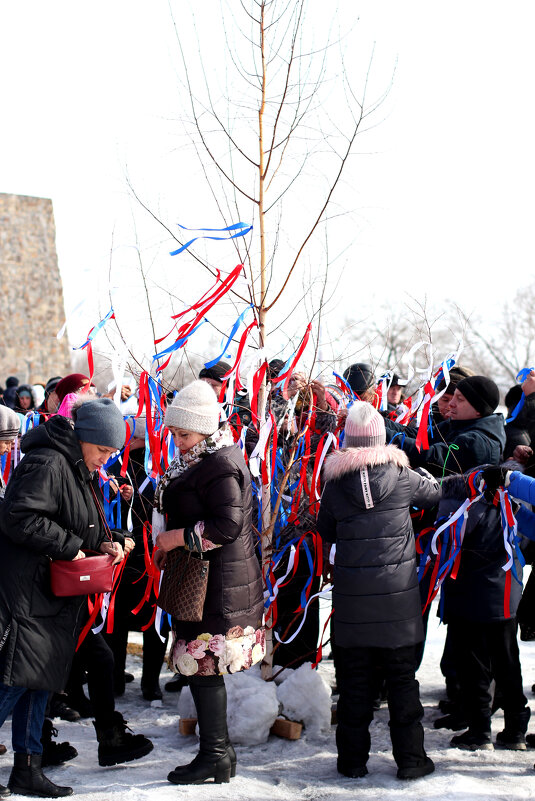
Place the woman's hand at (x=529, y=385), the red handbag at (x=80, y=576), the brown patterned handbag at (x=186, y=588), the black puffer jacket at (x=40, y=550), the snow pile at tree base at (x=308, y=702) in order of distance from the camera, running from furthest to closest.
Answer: the woman's hand at (x=529, y=385) → the snow pile at tree base at (x=308, y=702) → the brown patterned handbag at (x=186, y=588) → the red handbag at (x=80, y=576) → the black puffer jacket at (x=40, y=550)

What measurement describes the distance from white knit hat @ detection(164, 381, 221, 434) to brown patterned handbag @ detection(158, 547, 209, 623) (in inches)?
22.8

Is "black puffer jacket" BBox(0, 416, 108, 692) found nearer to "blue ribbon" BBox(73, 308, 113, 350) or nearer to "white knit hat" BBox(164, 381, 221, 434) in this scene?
"white knit hat" BBox(164, 381, 221, 434)

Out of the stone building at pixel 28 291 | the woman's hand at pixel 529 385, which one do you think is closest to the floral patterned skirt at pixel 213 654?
the woman's hand at pixel 529 385

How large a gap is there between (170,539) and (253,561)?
0.41 metres

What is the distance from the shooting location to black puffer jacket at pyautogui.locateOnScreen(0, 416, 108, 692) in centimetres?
328

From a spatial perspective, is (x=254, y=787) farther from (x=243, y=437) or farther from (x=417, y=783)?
(x=243, y=437)

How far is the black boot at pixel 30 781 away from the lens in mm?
3422

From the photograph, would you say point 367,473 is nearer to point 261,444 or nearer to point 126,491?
point 261,444

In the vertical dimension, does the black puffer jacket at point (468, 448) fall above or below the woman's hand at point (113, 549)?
above

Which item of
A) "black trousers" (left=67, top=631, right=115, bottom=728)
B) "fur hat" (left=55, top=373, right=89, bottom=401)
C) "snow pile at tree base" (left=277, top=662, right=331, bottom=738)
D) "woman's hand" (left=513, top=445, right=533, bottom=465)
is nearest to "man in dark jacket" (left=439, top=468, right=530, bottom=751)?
"woman's hand" (left=513, top=445, right=533, bottom=465)

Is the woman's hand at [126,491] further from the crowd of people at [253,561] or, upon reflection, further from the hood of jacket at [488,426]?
the hood of jacket at [488,426]

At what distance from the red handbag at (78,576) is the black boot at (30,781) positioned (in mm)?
777

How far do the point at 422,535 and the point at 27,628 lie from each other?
2.25 meters

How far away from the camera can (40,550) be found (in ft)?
10.9
